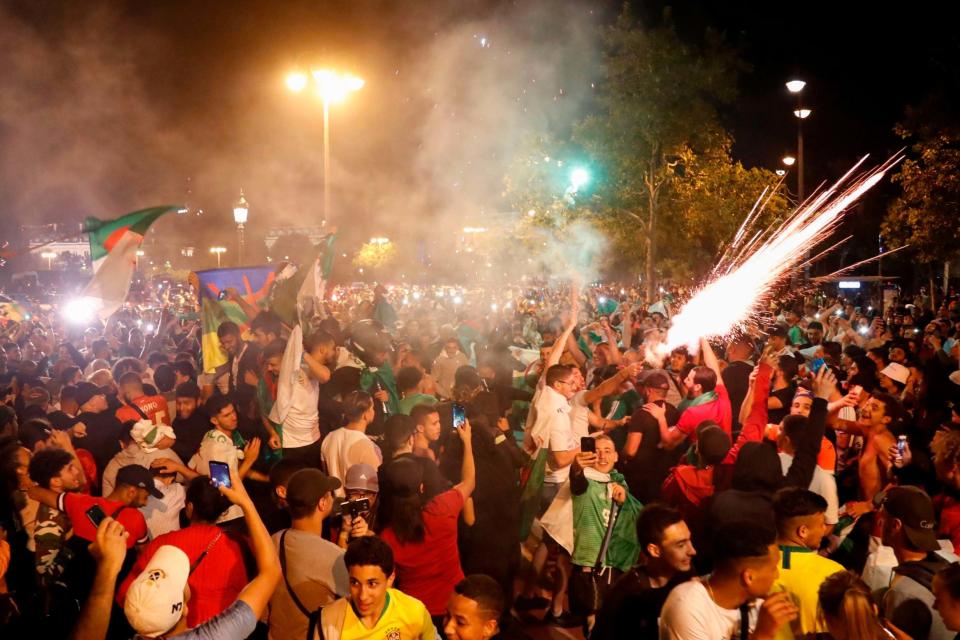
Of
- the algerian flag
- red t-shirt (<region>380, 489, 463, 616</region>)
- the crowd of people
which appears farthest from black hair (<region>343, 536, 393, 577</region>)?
the algerian flag

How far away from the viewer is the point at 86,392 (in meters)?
7.68

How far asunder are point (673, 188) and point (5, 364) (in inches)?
794

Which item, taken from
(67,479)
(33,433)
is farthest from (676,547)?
(33,433)

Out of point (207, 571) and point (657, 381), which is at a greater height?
point (657, 381)

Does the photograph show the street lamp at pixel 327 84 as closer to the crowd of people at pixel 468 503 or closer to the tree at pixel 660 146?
the crowd of people at pixel 468 503

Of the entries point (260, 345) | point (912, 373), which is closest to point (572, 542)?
point (260, 345)

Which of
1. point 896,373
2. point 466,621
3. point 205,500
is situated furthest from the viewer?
point 896,373

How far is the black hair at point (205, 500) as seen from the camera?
433 centimetres

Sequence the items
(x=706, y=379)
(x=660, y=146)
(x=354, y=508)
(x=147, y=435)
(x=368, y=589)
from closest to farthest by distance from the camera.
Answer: (x=368, y=589) → (x=354, y=508) → (x=147, y=435) → (x=706, y=379) → (x=660, y=146)

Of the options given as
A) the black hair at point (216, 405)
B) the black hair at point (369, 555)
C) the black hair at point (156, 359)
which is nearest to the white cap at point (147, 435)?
the black hair at point (216, 405)

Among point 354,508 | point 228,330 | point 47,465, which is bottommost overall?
point 354,508

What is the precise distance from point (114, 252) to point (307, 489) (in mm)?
5935

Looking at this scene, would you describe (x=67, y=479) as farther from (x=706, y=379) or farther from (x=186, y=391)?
(x=706, y=379)

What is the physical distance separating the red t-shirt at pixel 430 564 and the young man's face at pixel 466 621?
92 cm
